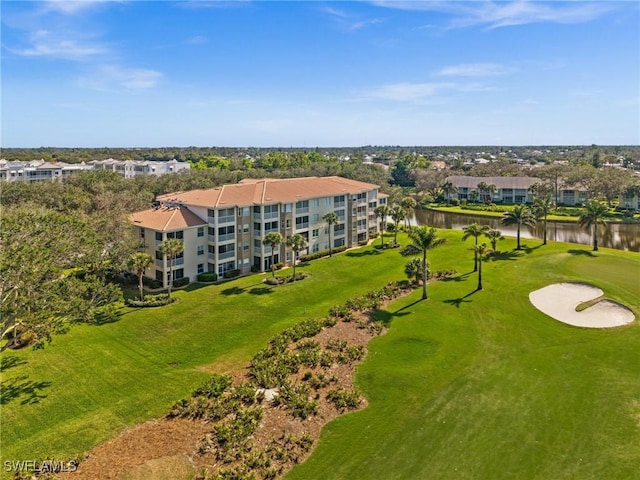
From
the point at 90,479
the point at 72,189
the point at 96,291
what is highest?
the point at 72,189

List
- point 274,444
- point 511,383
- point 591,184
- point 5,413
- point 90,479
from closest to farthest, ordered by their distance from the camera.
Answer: point 90,479 → point 274,444 → point 5,413 → point 511,383 → point 591,184

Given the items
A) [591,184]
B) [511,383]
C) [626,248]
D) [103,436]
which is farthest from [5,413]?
[591,184]

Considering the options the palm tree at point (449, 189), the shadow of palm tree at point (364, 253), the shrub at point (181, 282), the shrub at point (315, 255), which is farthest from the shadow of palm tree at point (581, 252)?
the palm tree at point (449, 189)

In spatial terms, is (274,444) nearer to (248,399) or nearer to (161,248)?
(248,399)

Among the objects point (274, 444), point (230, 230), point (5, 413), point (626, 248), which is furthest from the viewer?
point (626, 248)

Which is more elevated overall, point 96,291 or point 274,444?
point 96,291

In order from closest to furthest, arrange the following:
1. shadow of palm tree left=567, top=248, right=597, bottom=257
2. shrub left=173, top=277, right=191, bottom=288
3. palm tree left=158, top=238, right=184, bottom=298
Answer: palm tree left=158, top=238, right=184, bottom=298 < shrub left=173, top=277, right=191, bottom=288 < shadow of palm tree left=567, top=248, right=597, bottom=257

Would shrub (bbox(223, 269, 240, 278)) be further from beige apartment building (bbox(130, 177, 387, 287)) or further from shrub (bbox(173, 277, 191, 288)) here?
shrub (bbox(173, 277, 191, 288))

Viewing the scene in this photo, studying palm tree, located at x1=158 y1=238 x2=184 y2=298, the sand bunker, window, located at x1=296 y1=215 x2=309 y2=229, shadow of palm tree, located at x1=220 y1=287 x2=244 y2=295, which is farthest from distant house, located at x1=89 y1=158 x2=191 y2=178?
the sand bunker
